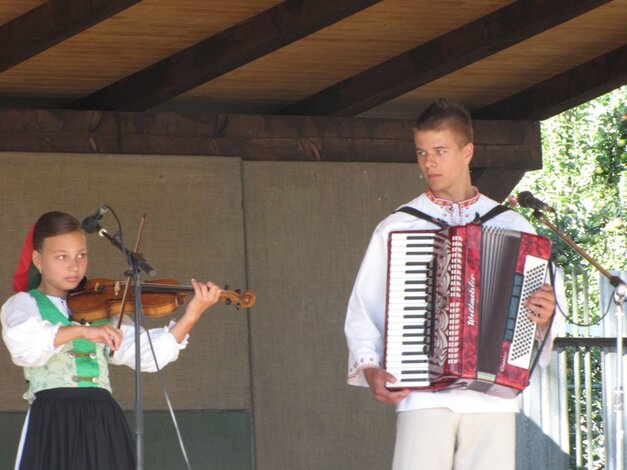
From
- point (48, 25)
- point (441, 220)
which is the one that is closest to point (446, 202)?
point (441, 220)

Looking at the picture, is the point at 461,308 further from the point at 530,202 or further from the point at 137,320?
the point at 137,320

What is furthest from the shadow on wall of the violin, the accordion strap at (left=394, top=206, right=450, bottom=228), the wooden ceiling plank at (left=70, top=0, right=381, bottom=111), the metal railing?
the accordion strap at (left=394, top=206, right=450, bottom=228)

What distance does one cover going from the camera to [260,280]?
6477 millimetres

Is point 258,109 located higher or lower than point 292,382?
higher

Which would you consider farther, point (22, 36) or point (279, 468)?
point (279, 468)

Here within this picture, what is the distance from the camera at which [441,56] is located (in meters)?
6.04

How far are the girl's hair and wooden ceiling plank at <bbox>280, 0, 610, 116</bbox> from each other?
236 centimetres

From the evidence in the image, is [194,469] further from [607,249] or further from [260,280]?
[607,249]

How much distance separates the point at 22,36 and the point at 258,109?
170 cm

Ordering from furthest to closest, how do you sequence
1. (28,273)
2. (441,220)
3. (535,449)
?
(535,449) < (28,273) < (441,220)

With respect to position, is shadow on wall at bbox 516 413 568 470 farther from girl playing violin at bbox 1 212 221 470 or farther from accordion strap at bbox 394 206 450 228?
accordion strap at bbox 394 206 450 228

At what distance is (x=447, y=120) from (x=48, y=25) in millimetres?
1987

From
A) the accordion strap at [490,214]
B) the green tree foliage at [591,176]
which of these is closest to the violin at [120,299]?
the accordion strap at [490,214]

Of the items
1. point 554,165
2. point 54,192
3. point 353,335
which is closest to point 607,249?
point 554,165
